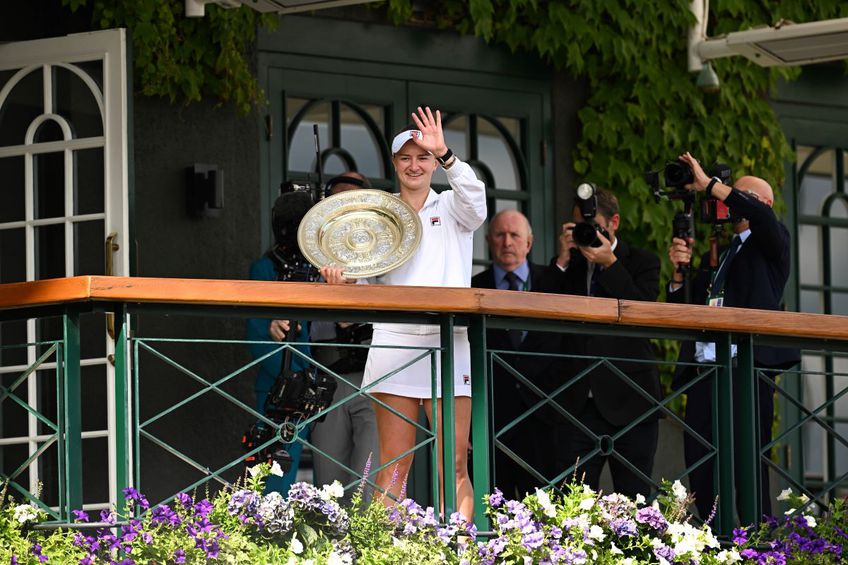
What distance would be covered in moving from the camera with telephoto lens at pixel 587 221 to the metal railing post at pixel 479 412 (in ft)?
4.49

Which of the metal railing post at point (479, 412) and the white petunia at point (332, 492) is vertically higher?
the metal railing post at point (479, 412)

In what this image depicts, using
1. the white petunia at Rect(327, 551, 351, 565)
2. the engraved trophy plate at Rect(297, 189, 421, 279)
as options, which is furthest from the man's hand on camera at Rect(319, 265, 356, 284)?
the white petunia at Rect(327, 551, 351, 565)

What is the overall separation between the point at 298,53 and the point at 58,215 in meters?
1.51

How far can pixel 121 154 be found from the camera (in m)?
6.83

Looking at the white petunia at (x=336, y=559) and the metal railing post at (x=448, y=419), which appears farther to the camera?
the metal railing post at (x=448, y=419)

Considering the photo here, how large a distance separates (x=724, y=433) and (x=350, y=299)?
1446 mm

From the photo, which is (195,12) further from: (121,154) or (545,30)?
(545,30)

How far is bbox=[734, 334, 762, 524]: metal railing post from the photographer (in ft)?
17.7

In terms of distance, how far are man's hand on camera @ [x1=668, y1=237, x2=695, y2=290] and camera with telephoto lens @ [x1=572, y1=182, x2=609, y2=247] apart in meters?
0.27

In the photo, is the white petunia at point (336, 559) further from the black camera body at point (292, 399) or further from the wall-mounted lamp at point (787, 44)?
the wall-mounted lamp at point (787, 44)

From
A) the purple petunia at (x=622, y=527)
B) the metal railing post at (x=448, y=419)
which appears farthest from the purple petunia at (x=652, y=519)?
the metal railing post at (x=448, y=419)

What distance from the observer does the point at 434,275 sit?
18.1 feet

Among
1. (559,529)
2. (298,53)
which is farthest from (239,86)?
(559,529)

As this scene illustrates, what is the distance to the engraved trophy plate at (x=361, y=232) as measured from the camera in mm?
5434
